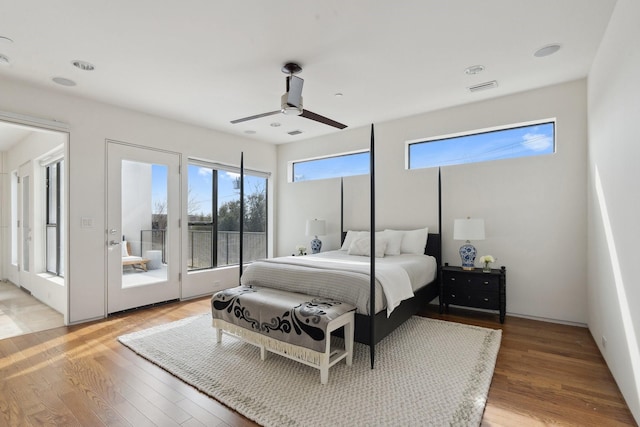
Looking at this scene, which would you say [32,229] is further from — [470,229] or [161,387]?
[470,229]

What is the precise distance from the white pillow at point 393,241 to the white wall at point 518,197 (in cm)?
37

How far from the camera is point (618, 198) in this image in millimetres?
2307

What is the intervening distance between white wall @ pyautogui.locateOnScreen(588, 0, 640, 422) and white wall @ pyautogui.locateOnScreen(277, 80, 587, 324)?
1.79 feet

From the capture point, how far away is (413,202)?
4.83m

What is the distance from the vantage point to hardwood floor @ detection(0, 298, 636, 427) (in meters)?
2.04

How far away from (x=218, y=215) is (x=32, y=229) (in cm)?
309

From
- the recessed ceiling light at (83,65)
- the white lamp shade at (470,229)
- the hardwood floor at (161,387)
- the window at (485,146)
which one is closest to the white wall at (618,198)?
the hardwood floor at (161,387)

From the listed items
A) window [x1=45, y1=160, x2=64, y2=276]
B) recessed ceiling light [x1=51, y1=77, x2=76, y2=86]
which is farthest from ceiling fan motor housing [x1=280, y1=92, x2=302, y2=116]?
window [x1=45, y1=160, x2=64, y2=276]

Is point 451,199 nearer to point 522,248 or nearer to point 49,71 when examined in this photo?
point 522,248

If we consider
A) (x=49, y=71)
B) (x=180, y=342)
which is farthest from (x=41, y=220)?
(x=180, y=342)

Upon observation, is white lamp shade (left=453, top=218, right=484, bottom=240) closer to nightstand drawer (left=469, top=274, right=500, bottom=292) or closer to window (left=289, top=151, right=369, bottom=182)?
nightstand drawer (left=469, top=274, right=500, bottom=292)

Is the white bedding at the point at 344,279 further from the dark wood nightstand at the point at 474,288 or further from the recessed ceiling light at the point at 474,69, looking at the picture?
the recessed ceiling light at the point at 474,69

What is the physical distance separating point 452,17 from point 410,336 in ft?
9.52

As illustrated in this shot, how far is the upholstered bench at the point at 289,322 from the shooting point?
7.99 ft
